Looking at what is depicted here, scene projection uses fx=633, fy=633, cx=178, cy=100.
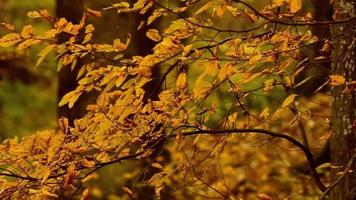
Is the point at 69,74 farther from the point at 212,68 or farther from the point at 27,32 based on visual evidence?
the point at 212,68

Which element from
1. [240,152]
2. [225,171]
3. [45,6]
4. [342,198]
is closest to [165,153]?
[225,171]

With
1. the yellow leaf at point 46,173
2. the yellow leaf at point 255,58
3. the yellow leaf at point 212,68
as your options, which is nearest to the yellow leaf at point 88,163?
the yellow leaf at point 46,173

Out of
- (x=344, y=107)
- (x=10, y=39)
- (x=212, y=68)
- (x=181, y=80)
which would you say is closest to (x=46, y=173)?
(x=10, y=39)

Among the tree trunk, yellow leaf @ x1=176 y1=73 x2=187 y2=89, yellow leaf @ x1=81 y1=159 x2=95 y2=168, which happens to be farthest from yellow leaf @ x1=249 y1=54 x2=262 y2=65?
yellow leaf @ x1=81 y1=159 x2=95 y2=168

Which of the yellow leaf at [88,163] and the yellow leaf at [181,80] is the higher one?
the yellow leaf at [181,80]

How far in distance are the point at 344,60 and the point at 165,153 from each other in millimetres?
4013

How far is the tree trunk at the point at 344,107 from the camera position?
3.35 m

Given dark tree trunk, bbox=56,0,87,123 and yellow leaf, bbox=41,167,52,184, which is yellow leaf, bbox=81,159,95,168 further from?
dark tree trunk, bbox=56,0,87,123

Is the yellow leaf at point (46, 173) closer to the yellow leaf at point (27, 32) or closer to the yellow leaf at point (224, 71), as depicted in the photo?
the yellow leaf at point (27, 32)

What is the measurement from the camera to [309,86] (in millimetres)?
8625

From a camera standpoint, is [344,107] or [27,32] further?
[344,107]

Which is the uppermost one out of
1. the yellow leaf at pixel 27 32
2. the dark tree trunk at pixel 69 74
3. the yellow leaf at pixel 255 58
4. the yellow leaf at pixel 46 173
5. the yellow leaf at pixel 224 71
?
the yellow leaf at pixel 255 58

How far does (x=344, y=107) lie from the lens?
3455mm

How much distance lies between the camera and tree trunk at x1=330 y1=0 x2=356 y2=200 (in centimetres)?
335
